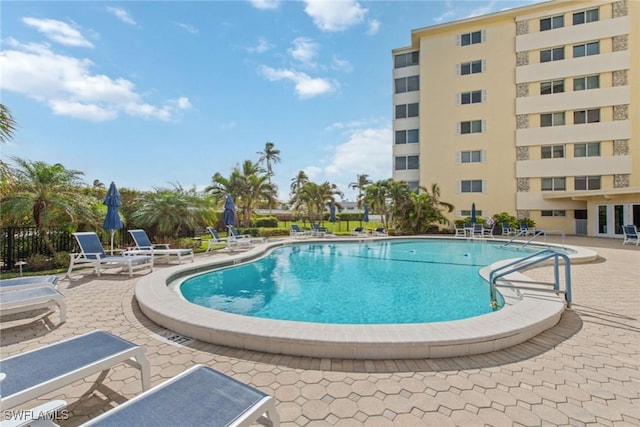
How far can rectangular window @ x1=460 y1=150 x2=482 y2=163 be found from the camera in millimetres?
25266

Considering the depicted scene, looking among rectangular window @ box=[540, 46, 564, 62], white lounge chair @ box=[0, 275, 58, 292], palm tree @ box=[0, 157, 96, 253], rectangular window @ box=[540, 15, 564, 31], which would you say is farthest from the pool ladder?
rectangular window @ box=[540, 15, 564, 31]

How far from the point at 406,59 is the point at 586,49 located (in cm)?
1334

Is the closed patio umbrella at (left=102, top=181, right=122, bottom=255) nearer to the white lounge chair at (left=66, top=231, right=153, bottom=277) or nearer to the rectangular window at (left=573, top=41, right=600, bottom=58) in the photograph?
the white lounge chair at (left=66, top=231, right=153, bottom=277)

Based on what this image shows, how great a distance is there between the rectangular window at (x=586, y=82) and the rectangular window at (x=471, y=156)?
26.0ft

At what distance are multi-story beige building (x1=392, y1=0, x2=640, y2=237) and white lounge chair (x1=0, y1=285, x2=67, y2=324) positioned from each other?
2595cm

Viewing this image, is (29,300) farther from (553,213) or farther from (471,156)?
(553,213)

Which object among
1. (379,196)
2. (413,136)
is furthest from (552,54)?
(379,196)

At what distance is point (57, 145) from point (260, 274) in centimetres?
898

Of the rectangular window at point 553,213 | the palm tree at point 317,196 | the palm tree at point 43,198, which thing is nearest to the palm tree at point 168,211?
the palm tree at point 43,198

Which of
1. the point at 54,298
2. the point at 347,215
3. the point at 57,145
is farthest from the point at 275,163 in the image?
the point at 54,298

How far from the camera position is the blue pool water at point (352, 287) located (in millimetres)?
6215

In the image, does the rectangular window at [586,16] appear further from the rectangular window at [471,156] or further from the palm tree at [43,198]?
the palm tree at [43,198]

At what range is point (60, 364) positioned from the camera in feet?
8.21

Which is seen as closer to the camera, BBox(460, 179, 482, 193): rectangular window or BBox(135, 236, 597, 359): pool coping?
BBox(135, 236, 597, 359): pool coping
